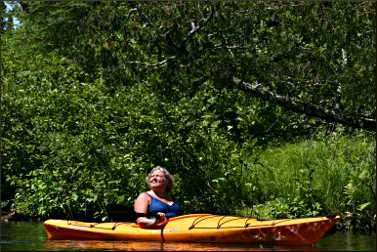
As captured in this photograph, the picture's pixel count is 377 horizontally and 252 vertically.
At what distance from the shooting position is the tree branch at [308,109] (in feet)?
40.3

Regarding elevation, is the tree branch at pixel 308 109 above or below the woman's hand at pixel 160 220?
above

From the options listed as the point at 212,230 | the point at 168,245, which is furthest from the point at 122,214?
the point at 212,230

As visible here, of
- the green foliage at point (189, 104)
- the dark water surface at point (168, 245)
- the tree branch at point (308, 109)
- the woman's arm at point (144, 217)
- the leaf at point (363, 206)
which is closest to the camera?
the dark water surface at point (168, 245)

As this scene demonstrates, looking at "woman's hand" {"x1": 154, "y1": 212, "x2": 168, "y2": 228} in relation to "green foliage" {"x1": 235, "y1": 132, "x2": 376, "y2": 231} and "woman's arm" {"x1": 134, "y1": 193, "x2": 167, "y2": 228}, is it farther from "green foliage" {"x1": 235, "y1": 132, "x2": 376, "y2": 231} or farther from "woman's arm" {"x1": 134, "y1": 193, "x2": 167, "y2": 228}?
"green foliage" {"x1": 235, "y1": 132, "x2": 376, "y2": 231}

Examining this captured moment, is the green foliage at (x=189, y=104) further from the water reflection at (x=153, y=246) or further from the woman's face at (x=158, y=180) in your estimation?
the water reflection at (x=153, y=246)

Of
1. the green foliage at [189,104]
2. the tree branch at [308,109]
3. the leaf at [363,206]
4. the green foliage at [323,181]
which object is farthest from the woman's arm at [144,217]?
the leaf at [363,206]

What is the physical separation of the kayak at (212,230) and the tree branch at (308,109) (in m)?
2.70

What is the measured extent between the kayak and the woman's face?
0.44 metres

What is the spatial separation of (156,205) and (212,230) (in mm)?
809

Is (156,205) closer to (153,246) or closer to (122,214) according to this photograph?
(153,246)

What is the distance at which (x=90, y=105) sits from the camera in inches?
574

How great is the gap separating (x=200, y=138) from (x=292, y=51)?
3.22 m

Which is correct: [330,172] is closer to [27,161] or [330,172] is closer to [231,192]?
[231,192]

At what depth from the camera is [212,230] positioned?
10172mm
